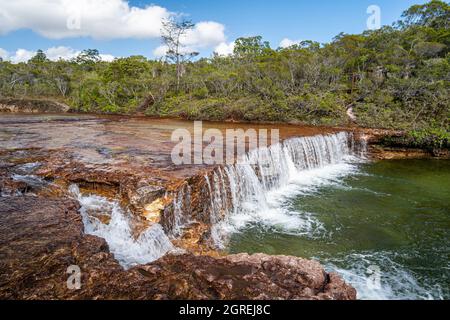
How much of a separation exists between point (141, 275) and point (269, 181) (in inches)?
264

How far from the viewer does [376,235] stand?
6.52 m

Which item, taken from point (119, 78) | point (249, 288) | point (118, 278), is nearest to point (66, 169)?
point (118, 278)

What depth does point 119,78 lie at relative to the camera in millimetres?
28609

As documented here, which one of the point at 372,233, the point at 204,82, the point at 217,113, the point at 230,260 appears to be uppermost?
the point at 204,82

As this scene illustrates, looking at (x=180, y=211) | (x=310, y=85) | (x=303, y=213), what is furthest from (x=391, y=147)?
(x=180, y=211)

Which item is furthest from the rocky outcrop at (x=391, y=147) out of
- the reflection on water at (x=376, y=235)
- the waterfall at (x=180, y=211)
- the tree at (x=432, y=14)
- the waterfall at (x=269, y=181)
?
the tree at (x=432, y=14)

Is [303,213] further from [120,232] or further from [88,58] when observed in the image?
[88,58]

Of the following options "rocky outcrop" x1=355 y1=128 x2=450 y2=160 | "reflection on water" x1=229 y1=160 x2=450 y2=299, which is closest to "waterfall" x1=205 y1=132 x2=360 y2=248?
"reflection on water" x1=229 y1=160 x2=450 y2=299

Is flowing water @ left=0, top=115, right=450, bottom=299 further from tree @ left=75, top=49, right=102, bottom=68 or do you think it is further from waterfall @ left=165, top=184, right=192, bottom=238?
tree @ left=75, top=49, right=102, bottom=68

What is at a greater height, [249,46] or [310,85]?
[249,46]

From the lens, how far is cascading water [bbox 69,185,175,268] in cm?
455

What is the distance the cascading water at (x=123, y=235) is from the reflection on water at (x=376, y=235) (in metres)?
1.68

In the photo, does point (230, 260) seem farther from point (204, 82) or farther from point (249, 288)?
point (204, 82)

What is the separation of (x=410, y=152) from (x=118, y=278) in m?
15.5
